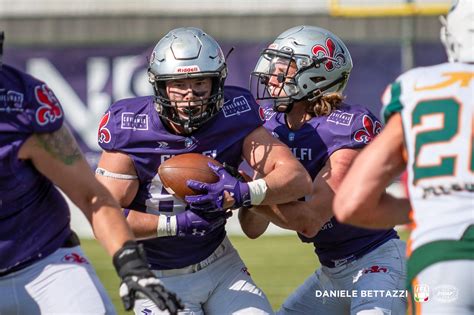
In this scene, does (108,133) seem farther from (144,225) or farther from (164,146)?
(144,225)

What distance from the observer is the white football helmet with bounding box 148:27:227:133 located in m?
4.87

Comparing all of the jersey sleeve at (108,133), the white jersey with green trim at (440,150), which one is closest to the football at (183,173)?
the jersey sleeve at (108,133)

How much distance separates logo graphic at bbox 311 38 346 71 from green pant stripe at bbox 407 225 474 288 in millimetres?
2273

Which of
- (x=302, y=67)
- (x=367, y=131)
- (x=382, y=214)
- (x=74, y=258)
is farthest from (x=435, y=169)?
(x=302, y=67)

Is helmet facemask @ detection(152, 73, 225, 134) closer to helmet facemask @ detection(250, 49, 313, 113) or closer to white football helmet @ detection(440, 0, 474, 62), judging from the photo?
helmet facemask @ detection(250, 49, 313, 113)

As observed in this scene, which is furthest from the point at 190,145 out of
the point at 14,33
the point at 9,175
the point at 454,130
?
the point at 14,33

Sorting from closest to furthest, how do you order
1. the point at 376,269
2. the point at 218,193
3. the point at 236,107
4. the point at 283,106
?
1. the point at 218,193
2. the point at 236,107
3. the point at 376,269
4. the point at 283,106

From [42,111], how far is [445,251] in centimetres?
158

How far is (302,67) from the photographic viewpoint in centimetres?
545

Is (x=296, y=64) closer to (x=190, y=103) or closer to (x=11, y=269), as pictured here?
(x=190, y=103)

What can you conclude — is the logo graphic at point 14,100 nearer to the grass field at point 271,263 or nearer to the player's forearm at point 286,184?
the player's forearm at point 286,184

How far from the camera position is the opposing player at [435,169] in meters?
3.33

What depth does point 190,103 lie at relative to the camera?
4.84m

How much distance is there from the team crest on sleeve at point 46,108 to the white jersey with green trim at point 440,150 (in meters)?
1.31
